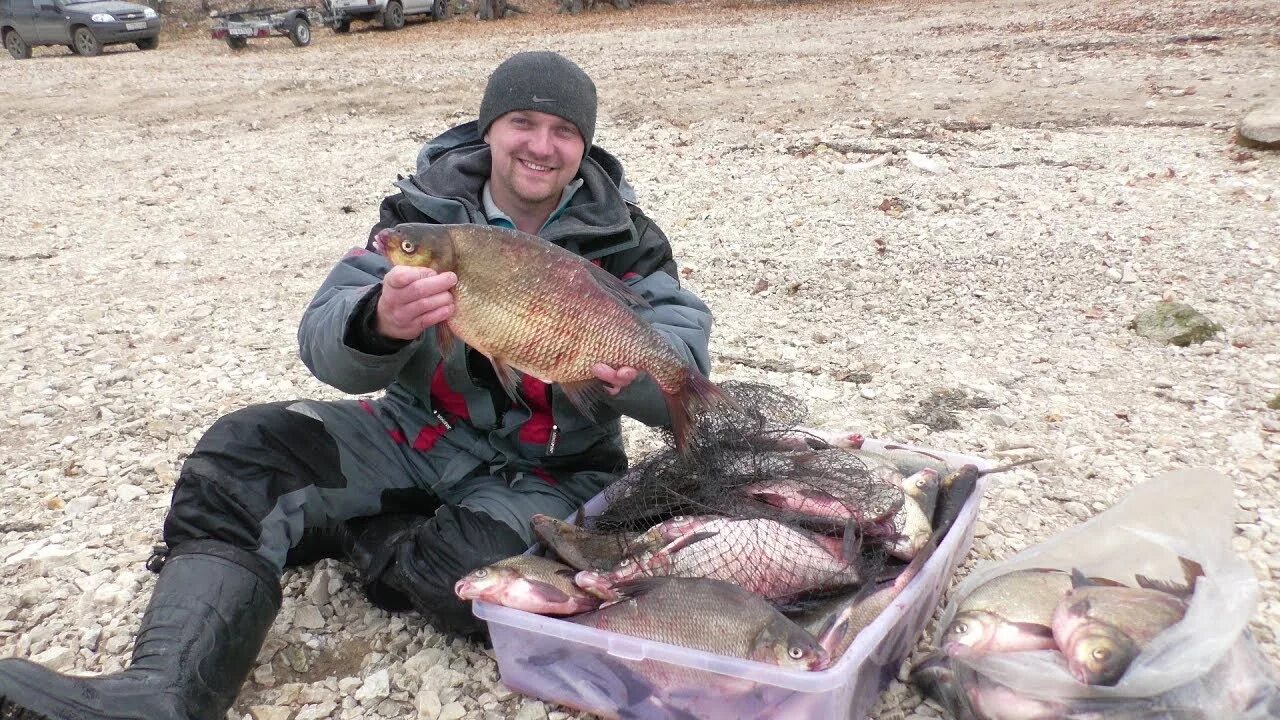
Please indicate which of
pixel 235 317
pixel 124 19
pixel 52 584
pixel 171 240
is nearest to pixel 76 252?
pixel 171 240

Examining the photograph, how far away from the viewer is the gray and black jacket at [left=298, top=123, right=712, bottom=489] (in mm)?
2986

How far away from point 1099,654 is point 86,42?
82.7 ft

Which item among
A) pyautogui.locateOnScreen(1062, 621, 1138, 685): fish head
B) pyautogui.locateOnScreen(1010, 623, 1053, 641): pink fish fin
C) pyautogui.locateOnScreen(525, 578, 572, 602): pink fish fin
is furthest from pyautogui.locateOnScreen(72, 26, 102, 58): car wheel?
pyautogui.locateOnScreen(1062, 621, 1138, 685): fish head

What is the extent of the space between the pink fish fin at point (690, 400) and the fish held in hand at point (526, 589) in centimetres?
52

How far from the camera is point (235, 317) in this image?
5805mm

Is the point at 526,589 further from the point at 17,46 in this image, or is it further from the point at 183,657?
the point at 17,46

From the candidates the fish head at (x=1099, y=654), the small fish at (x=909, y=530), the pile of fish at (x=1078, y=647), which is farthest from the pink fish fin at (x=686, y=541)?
the fish head at (x=1099, y=654)

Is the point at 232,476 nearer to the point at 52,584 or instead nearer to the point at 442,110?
the point at 52,584

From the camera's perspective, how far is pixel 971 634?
2.41m

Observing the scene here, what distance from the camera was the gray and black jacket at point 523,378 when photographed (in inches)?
118

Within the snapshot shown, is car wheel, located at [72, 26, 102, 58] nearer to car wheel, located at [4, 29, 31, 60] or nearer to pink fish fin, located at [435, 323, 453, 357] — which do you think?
car wheel, located at [4, 29, 31, 60]

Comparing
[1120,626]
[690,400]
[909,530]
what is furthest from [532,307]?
[1120,626]

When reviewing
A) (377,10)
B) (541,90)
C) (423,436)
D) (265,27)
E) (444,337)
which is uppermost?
(377,10)

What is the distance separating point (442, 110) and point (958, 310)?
320 inches
